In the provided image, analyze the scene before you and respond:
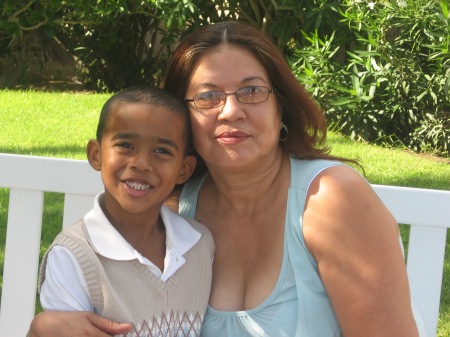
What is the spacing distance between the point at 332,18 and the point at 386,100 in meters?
1.18

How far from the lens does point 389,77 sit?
8250mm

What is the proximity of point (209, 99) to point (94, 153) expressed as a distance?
0.37 m

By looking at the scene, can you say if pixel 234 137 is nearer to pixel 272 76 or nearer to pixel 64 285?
pixel 272 76

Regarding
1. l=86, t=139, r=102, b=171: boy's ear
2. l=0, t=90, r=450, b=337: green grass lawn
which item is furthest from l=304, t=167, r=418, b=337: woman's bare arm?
l=0, t=90, r=450, b=337: green grass lawn

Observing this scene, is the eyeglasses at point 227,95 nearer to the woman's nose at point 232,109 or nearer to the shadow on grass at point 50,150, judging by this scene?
the woman's nose at point 232,109

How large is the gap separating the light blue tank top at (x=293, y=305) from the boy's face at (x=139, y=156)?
373 mm

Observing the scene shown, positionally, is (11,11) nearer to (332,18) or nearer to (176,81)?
(332,18)

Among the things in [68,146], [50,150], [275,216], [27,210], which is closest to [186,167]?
[275,216]

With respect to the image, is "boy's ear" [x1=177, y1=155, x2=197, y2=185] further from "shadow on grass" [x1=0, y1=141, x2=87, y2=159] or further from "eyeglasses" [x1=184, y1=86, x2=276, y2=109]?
"shadow on grass" [x1=0, y1=141, x2=87, y2=159]

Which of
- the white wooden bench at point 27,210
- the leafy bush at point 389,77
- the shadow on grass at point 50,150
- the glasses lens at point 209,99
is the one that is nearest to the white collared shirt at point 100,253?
the glasses lens at point 209,99

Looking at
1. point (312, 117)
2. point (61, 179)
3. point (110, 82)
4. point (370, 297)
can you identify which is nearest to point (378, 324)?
point (370, 297)

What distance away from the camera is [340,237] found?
245 cm

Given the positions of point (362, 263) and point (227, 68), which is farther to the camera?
point (227, 68)

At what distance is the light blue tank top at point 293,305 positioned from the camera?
2.54m
